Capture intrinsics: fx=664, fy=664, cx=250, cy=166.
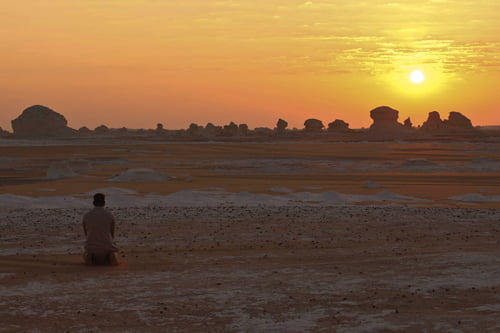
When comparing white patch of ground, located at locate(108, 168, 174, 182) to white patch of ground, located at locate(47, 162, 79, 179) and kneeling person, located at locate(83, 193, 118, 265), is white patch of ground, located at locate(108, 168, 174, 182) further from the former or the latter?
kneeling person, located at locate(83, 193, 118, 265)

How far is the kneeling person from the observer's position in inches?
561

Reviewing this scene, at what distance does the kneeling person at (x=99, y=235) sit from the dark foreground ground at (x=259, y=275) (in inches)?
12.2

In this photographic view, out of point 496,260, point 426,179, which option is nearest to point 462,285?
point 496,260

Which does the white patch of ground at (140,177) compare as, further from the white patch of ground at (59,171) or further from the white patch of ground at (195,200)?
the white patch of ground at (195,200)

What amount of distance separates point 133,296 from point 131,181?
27587mm

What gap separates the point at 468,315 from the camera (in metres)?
10.2

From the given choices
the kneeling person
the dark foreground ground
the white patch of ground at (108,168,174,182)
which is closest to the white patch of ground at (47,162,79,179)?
the white patch of ground at (108,168,174,182)

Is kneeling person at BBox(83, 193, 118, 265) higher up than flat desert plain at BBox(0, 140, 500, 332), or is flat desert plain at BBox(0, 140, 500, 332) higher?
kneeling person at BBox(83, 193, 118, 265)

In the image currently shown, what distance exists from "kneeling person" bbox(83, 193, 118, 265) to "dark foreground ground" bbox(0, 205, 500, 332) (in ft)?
1.02

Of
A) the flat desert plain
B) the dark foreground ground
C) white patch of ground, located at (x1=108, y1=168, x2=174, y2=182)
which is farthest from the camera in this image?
white patch of ground, located at (x1=108, y1=168, x2=174, y2=182)

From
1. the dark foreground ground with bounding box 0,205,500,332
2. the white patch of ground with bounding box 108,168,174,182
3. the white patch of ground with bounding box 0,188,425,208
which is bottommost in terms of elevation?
the dark foreground ground with bounding box 0,205,500,332

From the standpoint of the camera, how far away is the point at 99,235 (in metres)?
14.3

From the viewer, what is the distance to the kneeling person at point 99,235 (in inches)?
561

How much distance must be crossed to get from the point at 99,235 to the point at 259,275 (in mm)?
3613
